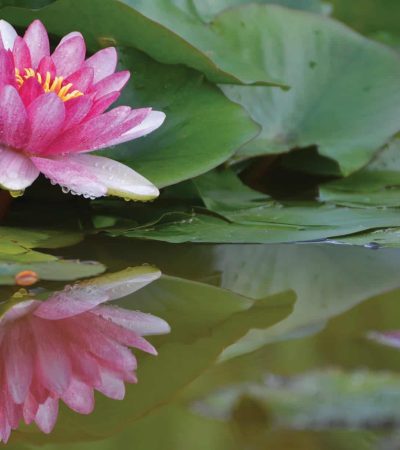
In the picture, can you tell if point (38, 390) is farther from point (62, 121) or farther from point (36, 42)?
point (36, 42)

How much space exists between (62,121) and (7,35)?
20cm

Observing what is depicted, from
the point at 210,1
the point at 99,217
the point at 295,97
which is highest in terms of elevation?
the point at 210,1

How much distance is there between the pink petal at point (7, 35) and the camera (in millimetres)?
1053

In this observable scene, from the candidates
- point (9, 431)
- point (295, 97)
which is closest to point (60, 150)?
point (9, 431)

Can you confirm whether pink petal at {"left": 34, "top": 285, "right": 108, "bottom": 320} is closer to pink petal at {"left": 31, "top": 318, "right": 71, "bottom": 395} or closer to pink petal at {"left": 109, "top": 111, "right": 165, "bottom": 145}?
pink petal at {"left": 31, "top": 318, "right": 71, "bottom": 395}

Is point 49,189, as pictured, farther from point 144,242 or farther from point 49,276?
point 49,276

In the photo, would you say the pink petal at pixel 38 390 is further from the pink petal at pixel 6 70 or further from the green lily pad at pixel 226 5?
the green lily pad at pixel 226 5

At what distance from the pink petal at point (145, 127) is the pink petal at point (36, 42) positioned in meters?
0.14

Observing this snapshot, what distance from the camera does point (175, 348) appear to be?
0.77 metres

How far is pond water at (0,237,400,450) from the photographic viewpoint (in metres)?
0.61

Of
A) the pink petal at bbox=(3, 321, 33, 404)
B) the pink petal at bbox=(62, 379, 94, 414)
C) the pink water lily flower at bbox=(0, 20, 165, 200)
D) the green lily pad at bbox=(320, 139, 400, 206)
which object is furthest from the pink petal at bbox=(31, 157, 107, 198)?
the green lily pad at bbox=(320, 139, 400, 206)

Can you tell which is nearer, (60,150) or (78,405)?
(78,405)

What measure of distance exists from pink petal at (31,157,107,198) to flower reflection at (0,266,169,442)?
0.33 feet

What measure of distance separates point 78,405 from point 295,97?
89cm
